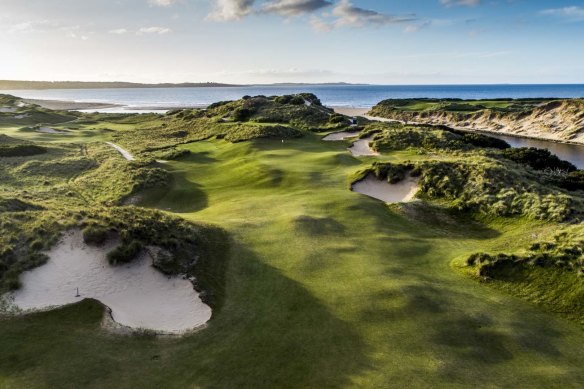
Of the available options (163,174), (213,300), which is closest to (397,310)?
(213,300)

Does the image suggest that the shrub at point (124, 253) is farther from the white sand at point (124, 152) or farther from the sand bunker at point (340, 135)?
the sand bunker at point (340, 135)

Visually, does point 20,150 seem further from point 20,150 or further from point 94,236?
point 94,236

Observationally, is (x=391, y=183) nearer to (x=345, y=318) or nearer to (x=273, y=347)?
(x=345, y=318)

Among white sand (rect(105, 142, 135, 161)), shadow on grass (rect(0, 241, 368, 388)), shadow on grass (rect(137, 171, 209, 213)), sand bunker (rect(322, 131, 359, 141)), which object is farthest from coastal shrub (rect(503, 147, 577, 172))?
white sand (rect(105, 142, 135, 161))

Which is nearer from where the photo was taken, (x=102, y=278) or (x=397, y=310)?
(x=397, y=310)

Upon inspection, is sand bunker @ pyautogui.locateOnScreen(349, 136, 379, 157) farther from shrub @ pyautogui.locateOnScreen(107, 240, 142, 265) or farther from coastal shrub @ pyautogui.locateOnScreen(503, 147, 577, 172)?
shrub @ pyautogui.locateOnScreen(107, 240, 142, 265)

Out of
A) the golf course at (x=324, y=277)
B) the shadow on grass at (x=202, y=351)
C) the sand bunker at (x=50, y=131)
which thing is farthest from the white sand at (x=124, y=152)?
the shadow on grass at (x=202, y=351)

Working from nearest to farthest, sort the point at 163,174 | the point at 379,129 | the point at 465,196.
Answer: the point at 465,196 → the point at 163,174 → the point at 379,129
